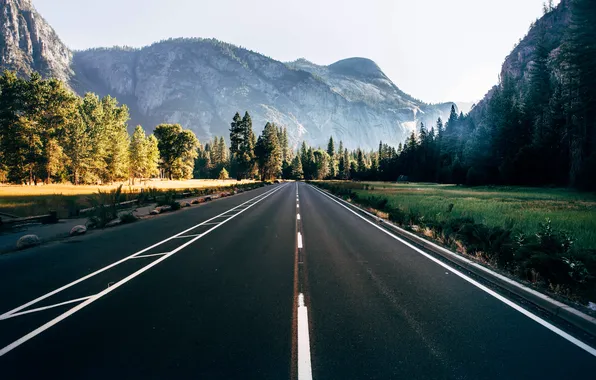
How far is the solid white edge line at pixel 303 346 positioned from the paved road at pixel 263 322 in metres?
0.01

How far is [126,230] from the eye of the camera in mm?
12195

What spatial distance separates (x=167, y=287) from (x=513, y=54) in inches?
6820

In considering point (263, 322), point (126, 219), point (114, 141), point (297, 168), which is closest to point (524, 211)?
point (263, 322)

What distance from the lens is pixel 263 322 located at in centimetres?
399

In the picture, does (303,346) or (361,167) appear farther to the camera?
(361,167)

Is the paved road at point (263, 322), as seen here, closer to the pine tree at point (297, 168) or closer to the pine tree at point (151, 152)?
the pine tree at point (151, 152)

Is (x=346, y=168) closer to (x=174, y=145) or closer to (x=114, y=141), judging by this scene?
(x=174, y=145)

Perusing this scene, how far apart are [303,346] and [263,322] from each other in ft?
2.82

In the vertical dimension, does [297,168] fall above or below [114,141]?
below

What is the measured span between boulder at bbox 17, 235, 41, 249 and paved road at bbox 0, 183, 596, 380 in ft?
4.47

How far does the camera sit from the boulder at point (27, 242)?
353 inches

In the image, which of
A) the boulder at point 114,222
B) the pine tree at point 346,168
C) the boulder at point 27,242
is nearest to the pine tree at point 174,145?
the boulder at point 114,222

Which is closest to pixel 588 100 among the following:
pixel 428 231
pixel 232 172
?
pixel 428 231

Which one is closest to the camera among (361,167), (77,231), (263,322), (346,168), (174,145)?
(263,322)
